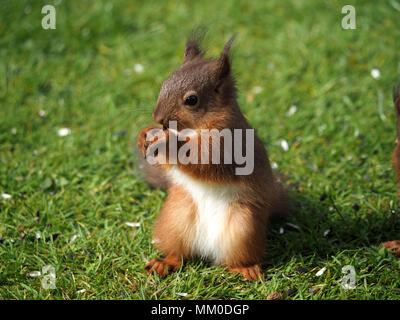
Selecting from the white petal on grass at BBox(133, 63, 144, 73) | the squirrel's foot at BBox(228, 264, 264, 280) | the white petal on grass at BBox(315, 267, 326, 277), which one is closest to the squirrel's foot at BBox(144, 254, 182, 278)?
the squirrel's foot at BBox(228, 264, 264, 280)

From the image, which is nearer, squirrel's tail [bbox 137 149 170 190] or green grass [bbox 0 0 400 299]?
green grass [bbox 0 0 400 299]

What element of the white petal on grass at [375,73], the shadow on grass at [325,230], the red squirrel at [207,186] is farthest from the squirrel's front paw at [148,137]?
the white petal on grass at [375,73]

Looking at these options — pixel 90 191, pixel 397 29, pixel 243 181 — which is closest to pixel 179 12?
pixel 397 29

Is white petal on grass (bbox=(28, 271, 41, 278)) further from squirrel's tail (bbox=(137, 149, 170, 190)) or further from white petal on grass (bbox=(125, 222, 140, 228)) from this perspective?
squirrel's tail (bbox=(137, 149, 170, 190))

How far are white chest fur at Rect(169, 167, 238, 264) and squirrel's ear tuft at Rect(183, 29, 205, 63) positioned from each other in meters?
0.59

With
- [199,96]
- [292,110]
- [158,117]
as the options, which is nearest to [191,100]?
[199,96]

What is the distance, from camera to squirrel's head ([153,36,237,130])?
2.10 m

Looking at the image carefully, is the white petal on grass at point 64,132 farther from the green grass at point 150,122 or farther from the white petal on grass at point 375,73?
the white petal on grass at point 375,73

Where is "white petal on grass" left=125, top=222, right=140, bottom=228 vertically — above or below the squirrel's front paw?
below

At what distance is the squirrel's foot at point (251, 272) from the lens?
2.45m

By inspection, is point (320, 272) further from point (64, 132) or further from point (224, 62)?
point (64, 132)

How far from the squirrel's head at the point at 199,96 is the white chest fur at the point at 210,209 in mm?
283

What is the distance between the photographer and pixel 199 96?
2125 mm

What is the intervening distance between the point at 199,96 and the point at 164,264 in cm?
94
